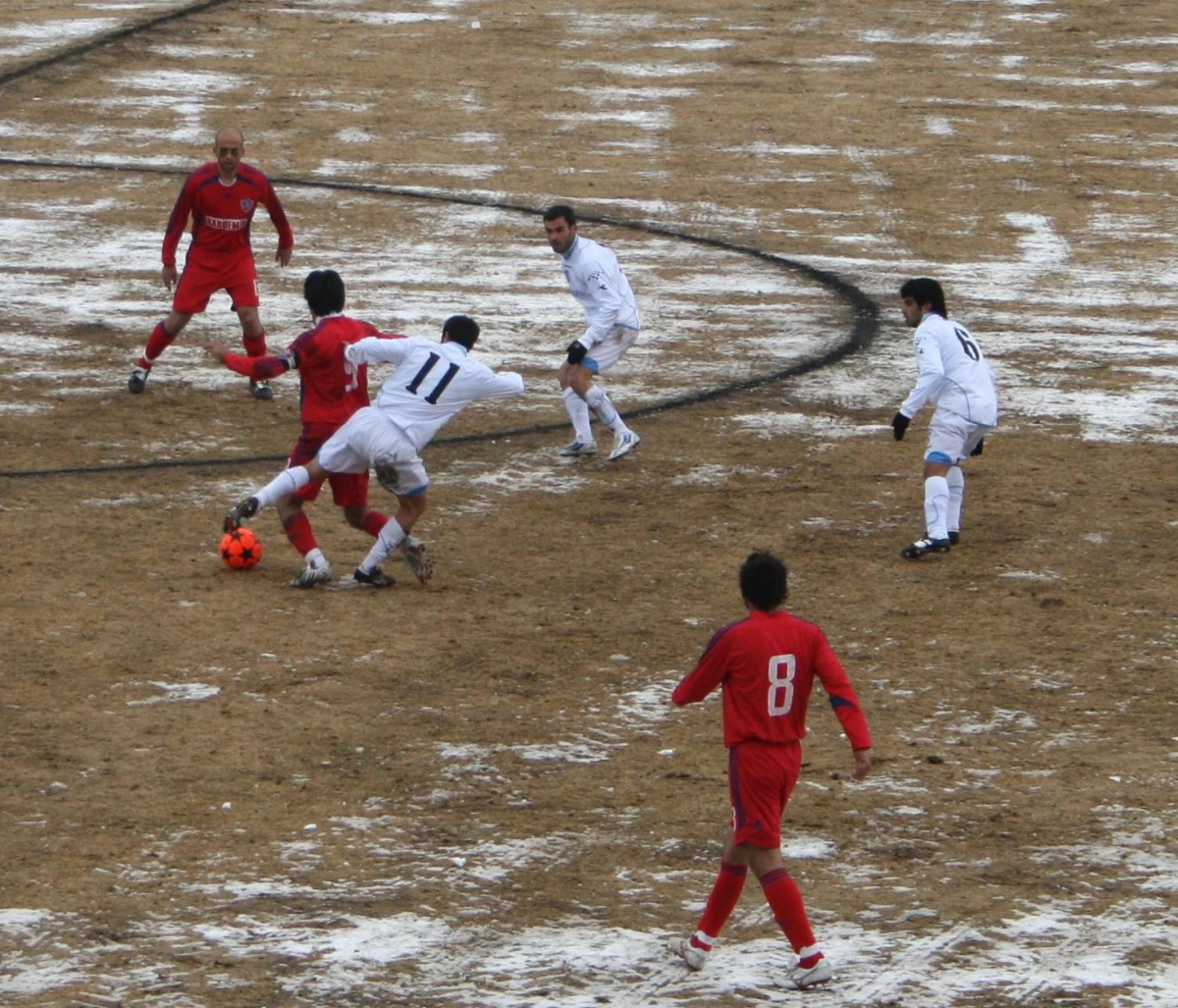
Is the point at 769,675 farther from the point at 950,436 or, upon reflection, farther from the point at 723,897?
the point at 950,436

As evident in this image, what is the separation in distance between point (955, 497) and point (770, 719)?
600 centimetres

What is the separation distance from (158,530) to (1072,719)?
20.2 feet

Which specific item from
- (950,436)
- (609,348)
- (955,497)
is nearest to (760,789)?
(950,436)

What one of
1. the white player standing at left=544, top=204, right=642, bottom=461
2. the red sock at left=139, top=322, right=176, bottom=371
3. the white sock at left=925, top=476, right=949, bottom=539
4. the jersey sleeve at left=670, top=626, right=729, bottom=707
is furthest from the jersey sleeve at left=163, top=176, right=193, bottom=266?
the jersey sleeve at left=670, top=626, right=729, bottom=707

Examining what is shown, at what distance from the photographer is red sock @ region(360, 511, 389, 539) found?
12203mm

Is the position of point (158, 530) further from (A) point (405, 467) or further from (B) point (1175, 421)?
(B) point (1175, 421)

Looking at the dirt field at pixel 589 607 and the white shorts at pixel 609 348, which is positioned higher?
the white shorts at pixel 609 348

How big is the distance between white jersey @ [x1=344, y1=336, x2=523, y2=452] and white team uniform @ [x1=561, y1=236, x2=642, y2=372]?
9.71ft

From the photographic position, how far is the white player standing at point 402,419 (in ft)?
38.2

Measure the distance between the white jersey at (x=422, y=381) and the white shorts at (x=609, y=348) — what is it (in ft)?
10.1

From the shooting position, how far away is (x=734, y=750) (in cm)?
753

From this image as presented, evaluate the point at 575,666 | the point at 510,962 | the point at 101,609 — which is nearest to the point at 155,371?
the point at 101,609

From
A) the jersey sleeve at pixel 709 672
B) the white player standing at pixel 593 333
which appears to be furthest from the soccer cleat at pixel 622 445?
the jersey sleeve at pixel 709 672

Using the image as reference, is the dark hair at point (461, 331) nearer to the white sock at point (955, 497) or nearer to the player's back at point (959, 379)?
the player's back at point (959, 379)
